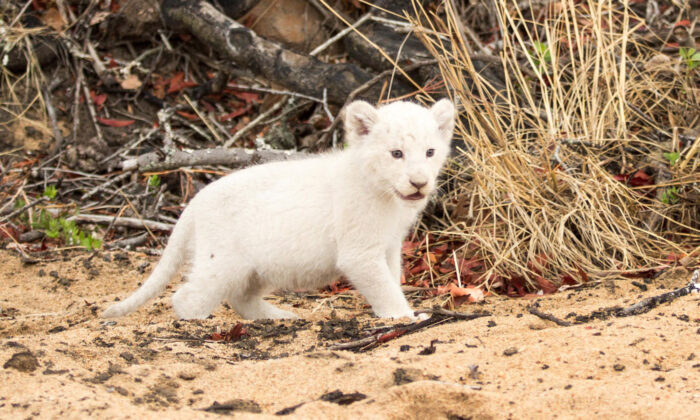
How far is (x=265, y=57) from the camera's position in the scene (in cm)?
693

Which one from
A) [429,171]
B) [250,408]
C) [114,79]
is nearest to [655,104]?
[429,171]

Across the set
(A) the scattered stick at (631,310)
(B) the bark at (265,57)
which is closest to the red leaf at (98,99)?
(B) the bark at (265,57)

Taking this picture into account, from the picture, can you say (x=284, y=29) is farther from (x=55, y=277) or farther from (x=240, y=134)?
(x=55, y=277)

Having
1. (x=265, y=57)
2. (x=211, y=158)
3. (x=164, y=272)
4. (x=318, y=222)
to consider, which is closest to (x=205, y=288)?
(x=164, y=272)

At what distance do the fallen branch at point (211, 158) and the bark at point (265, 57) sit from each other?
0.87 metres

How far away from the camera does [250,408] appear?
8.68 feet

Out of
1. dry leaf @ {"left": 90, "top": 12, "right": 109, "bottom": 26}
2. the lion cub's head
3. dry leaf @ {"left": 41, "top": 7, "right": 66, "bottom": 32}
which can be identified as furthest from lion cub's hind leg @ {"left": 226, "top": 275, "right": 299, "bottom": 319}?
dry leaf @ {"left": 41, "top": 7, "right": 66, "bottom": 32}

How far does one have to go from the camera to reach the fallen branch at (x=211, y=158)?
6.24 metres

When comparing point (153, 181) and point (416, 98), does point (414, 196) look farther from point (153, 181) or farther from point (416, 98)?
point (153, 181)

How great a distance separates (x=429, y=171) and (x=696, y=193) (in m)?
2.17

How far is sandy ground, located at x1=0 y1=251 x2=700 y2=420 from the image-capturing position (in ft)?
8.32

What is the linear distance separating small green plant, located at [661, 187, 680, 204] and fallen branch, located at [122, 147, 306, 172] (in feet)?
9.31

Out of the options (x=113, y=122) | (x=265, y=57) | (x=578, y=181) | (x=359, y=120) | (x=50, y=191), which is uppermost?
(x=265, y=57)

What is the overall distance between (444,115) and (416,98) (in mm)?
1318
